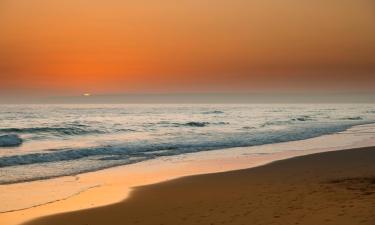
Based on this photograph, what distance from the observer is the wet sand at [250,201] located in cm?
829

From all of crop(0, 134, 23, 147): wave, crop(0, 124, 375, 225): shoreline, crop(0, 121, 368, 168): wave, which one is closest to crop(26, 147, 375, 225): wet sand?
crop(0, 124, 375, 225): shoreline

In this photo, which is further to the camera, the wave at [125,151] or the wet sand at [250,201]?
the wave at [125,151]

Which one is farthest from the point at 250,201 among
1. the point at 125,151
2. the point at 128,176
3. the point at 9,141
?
the point at 9,141

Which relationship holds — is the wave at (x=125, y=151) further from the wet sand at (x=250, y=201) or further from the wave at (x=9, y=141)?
the wet sand at (x=250, y=201)

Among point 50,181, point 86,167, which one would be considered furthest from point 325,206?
point 86,167

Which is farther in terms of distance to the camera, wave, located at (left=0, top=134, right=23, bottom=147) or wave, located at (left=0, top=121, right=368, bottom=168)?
wave, located at (left=0, top=134, right=23, bottom=147)

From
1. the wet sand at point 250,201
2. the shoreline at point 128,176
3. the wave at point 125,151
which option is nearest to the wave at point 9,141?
the wave at point 125,151

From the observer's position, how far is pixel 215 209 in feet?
30.3

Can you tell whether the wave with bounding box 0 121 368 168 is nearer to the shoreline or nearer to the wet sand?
the shoreline

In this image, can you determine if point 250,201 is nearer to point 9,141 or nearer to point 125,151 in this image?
point 125,151

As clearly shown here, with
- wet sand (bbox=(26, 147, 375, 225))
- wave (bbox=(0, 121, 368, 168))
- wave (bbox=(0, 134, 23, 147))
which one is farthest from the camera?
wave (bbox=(0, 134, 23, 147))

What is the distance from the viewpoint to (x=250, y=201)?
9.84 meters

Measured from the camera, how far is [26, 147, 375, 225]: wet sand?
829cm

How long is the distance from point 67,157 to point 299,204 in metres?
14.1
